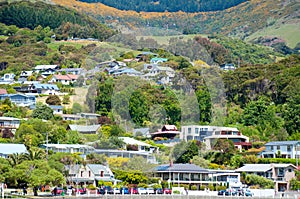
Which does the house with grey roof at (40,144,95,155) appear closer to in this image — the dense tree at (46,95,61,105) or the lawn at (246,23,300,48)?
the dense tree at (46,95,61,105)

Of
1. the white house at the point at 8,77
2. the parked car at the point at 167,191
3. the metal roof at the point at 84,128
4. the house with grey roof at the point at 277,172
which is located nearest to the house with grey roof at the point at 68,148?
the metal roof at the point at 84,128

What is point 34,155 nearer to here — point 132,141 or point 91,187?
point 91,187

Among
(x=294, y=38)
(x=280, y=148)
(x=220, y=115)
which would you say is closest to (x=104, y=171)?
(x=220, y=115)

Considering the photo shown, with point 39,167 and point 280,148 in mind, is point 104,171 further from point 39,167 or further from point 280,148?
point 280,148

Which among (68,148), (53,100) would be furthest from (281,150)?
(53,100)

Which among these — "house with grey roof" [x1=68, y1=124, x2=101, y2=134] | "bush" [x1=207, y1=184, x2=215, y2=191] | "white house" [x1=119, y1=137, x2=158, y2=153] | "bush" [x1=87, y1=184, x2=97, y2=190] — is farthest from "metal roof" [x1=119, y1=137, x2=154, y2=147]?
"bush" [x1=207, y1=184, x2=215, y2=191]
